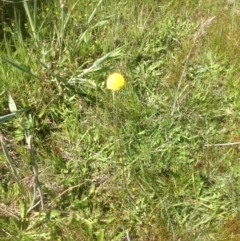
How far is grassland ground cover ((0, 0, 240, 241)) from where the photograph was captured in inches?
63.9

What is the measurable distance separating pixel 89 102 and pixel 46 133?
0.88 ft

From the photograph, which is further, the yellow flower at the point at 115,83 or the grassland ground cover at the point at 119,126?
the grassland ground cover at the point at 119,126

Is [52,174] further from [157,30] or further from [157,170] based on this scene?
[157,30]

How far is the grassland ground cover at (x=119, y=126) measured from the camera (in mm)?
1624

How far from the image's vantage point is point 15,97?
191 cm

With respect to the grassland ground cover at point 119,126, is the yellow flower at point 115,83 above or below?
above

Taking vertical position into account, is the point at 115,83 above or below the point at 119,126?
above

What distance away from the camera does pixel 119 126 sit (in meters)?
1.85

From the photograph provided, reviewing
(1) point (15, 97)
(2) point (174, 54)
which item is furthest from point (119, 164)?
(2) point (174, 54)

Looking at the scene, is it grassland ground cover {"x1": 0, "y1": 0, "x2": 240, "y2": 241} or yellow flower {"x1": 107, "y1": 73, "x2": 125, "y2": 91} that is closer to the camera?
yellow flower {"x1": 107, "y1": 73, "x2": 125, "y2": 91}

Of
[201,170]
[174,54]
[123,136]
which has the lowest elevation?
[201,170]

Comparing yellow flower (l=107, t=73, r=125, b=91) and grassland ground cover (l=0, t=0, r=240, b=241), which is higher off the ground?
yellow flower (l=107, t=73, r=125, b=91)

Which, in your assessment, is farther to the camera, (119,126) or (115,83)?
(119,126)

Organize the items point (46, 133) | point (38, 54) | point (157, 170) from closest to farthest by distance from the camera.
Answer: point (157, 170) < point (46, 133) < point (38, 54)
